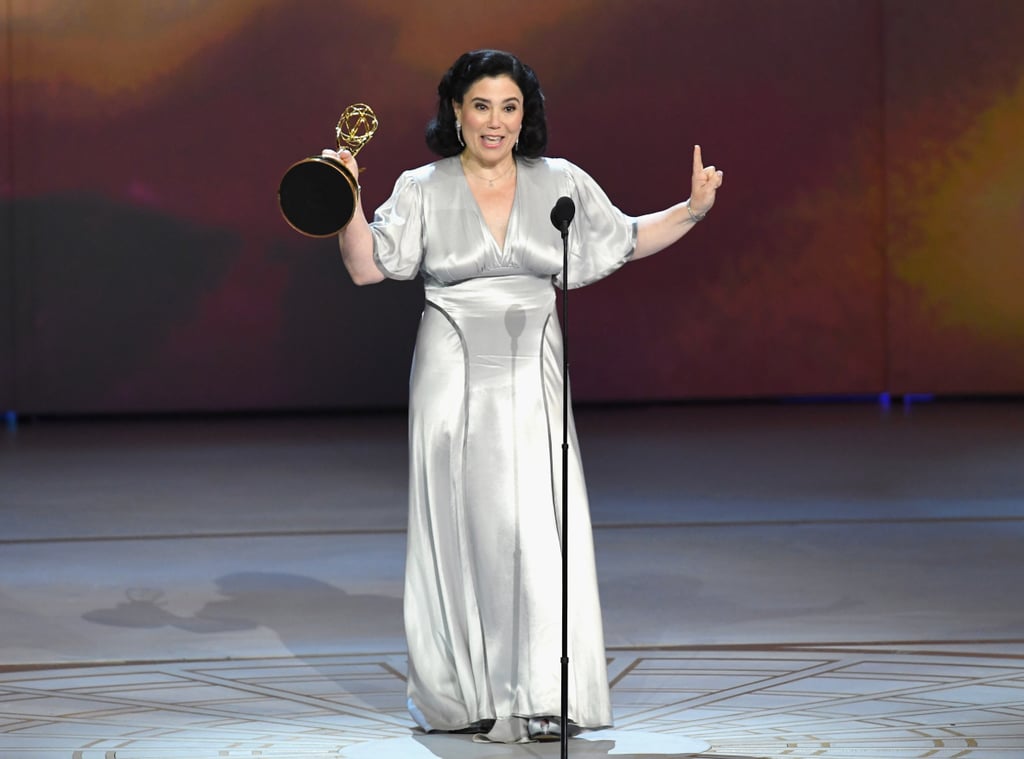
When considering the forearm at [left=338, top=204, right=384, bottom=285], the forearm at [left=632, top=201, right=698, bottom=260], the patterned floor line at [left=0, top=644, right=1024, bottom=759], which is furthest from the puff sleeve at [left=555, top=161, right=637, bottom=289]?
the patterned floor line at [left=0, top=644, right=1024, bottom=759]

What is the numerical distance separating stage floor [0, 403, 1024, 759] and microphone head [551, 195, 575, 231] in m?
1.13

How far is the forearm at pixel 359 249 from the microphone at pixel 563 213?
42 centimetres

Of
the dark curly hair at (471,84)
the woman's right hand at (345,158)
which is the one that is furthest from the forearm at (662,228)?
the woman's right hand at (345,158)

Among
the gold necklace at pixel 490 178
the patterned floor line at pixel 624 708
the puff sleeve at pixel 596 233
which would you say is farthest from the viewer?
the puff sleeve at pixel 596 233

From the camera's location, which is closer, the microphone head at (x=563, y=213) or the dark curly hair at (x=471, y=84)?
the microphone head at (x=563, y=213)

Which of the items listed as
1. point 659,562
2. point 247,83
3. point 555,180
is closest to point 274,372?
point 247,83

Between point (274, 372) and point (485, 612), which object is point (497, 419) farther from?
point (274, 372)

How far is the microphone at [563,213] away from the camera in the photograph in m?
3.70

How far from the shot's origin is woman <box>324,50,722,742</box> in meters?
4.05

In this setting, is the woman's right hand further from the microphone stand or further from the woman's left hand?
the woman's left hand

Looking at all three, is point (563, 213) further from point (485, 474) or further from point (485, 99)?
point (485, 474)

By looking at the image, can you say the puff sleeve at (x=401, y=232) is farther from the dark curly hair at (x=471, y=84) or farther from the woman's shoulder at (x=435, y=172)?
the dark curly hair at (x=471, y=84)

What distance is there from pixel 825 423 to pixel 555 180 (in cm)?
806

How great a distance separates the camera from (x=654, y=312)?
1319 centimetres
